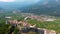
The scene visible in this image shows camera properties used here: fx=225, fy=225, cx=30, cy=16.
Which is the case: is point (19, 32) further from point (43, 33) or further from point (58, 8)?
point (58, 8)

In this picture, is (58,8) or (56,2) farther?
(56,2)

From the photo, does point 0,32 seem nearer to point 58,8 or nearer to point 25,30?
point 25,30

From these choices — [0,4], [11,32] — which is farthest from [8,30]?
[0,4]

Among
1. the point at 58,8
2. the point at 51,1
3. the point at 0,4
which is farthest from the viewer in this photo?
the point at 0,4

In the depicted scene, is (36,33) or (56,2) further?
(56,2)

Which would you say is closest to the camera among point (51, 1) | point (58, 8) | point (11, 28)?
point (11, 28)

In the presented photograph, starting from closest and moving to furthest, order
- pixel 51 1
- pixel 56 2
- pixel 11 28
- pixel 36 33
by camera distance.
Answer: pixel 36 33, pixel 11 28, pixel 56 2, pixel 51 1

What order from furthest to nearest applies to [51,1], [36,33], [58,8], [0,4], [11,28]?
[0,4]
[51,1]
[58,8]
[11,28]
[36,33]

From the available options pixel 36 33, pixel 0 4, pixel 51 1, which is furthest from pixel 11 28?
pixel 0 4
